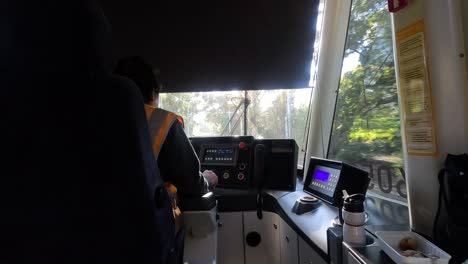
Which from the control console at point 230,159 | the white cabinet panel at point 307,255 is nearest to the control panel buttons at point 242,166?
the control console at point 230,159

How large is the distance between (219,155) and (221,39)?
0.88 m

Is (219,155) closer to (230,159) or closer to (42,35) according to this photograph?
(230,159)

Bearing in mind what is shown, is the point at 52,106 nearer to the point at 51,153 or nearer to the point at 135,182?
the point at 51,153

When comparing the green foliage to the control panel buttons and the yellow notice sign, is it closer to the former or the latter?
the yellow notice sign

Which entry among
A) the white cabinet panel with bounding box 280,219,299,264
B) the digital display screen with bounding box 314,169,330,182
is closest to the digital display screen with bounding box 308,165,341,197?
the digital display screen with bounding box 314,169,330,182

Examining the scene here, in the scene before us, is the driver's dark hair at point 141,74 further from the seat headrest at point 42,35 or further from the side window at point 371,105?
the side window at point 371,105

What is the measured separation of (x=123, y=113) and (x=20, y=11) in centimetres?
38

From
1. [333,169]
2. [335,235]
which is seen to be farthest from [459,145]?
[333,169]

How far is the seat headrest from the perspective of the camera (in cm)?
74

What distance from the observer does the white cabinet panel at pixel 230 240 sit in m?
1.92

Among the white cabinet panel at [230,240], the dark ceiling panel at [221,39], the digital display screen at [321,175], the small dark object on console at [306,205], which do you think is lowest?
the white cabinet panel at [230,240]

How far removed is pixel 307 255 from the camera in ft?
3.67

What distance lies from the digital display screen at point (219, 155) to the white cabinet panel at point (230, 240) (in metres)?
0.40

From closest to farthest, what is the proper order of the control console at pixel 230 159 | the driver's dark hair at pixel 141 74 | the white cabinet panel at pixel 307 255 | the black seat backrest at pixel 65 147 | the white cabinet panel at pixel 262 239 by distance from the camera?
the black seat backrest at pixel 65 147 → the white cabinet panel at pixel 307 255 → the driver's dark hair at pixel 141 74 → the white cabinet panel at pixel 262 239 → the control console at pixel 230 159
